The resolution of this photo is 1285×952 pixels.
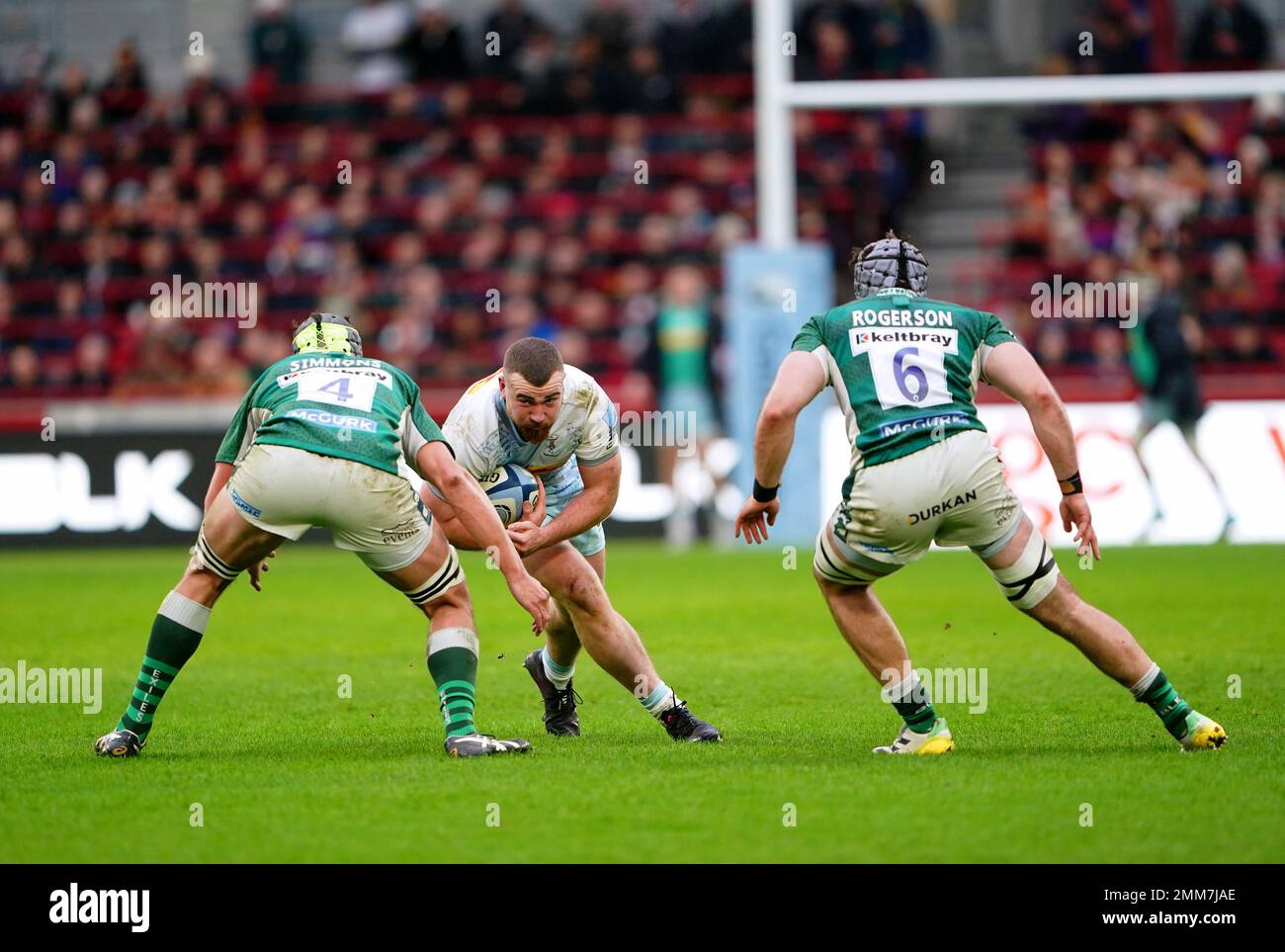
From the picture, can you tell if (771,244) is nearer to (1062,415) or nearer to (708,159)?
(708,159)

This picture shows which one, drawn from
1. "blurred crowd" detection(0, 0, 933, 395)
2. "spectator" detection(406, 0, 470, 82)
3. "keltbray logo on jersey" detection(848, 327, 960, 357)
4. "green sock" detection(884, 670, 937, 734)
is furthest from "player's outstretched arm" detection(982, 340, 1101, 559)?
"spectator" detection(406, 0, 470, 82)

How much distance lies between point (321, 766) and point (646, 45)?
19.0 metres

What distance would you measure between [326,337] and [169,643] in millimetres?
1375

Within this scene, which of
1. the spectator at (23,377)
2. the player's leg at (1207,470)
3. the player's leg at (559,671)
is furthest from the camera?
the spectator at (23,377)

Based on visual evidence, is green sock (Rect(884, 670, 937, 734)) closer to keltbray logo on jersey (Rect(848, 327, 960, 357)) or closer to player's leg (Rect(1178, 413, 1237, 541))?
keltbray logo on jersey (Rect(848, 327, 960, 357))

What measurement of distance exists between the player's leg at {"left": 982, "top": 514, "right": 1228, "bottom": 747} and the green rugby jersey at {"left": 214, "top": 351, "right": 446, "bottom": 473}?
2.27 m

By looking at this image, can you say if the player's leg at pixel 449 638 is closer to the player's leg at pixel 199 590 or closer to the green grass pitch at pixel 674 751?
the green grass pitch at pixel 674 751

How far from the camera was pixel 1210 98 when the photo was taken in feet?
77.5

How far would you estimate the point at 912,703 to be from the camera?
750cm

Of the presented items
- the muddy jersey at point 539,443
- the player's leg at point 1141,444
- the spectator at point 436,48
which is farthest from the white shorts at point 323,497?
the spectator at point 436,48

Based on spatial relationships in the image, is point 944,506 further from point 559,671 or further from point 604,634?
point 559,671

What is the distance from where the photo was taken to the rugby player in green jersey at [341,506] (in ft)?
23.9

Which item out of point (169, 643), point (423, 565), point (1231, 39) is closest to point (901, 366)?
point (423, 565)

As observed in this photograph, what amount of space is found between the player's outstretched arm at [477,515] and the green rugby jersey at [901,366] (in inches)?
53.1
